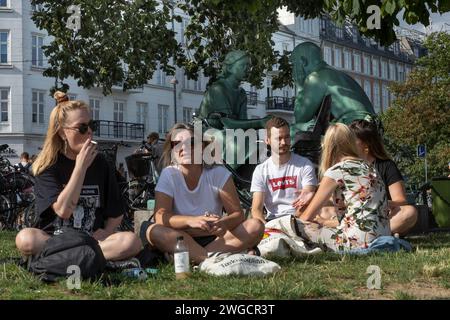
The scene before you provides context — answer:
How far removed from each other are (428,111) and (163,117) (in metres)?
18.9

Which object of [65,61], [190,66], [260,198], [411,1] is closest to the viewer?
[411,1]

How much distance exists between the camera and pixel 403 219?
770 centimetres

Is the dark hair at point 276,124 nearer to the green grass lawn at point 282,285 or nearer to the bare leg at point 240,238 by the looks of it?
the bare leg at point 240,238

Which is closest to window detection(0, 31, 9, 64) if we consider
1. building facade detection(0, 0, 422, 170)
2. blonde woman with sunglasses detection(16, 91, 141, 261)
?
building facade detection(0, 0, 422, 170)

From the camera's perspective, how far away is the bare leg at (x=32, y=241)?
17.0 feet

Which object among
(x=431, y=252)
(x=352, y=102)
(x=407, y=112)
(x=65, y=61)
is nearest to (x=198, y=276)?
(x=431, y=252)

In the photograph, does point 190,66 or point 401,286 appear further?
point 190,66

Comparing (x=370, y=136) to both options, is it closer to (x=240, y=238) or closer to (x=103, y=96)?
(x=240, y=238)

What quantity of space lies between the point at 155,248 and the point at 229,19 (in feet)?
30.5

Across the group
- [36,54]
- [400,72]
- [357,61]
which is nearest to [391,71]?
[400,72]

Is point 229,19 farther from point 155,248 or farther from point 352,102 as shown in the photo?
point 155,248

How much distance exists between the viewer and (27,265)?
17.7 ft

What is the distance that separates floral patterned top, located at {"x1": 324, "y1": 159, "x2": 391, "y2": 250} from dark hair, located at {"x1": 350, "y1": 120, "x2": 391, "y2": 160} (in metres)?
0.74

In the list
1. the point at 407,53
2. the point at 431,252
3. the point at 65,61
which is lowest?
the point at 431,252
